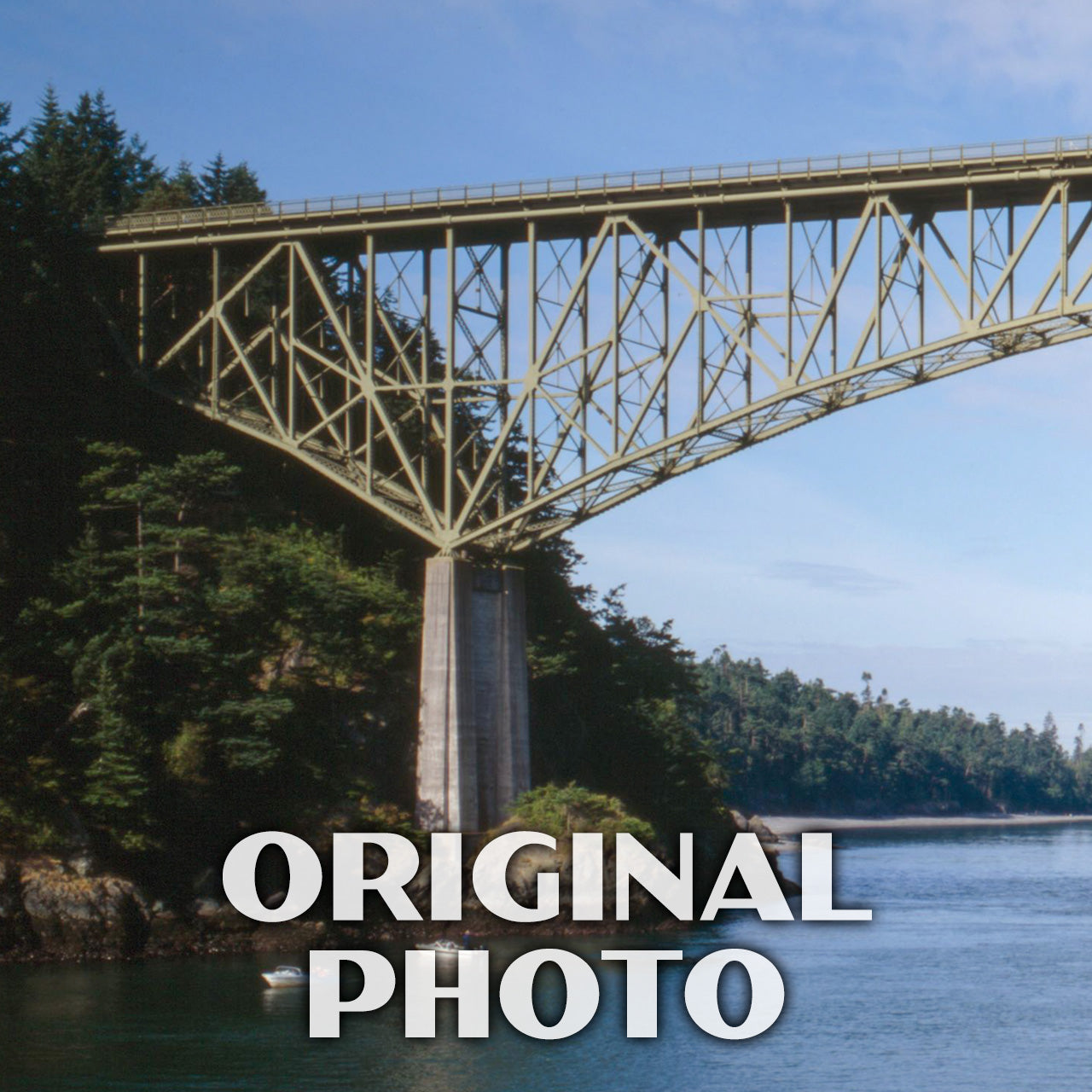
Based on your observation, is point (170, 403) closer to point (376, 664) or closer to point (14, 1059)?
point (376, 664)

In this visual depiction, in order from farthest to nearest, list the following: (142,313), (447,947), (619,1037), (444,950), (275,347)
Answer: (142,313) → (275,347) → (447,947) → (444,950) → (619,1037)

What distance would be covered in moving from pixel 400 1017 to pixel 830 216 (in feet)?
89.5

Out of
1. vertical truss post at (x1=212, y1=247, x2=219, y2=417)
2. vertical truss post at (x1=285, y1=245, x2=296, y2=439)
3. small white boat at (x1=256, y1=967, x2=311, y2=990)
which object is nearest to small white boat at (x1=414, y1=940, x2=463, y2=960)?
small white boat at (x1=256, y1=967, x2=311, y2=990)

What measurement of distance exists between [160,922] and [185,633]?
9.51 meters

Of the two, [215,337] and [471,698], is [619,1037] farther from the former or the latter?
[215,337]

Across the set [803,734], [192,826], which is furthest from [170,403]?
[803,734]

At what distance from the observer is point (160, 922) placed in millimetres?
57844

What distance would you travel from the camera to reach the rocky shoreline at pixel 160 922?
5503cm

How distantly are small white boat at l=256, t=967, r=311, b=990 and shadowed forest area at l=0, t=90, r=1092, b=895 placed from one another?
8.01 meters

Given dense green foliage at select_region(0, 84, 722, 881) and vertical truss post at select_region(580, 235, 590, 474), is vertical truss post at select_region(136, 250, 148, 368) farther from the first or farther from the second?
vertical truss post at select_region(580, 235, 590, 474)

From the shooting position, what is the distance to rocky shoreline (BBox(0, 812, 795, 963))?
181 ft

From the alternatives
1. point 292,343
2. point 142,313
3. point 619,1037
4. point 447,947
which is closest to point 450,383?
point 292,343

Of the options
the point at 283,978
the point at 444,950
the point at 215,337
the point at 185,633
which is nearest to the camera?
the point at 283,978

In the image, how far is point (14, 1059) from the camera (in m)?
41.4
